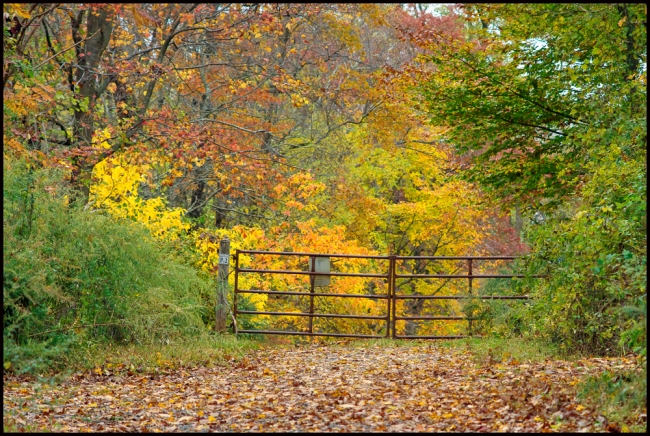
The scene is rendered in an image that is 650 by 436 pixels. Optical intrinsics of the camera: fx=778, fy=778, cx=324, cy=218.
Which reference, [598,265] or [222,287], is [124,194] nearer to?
[222,287]

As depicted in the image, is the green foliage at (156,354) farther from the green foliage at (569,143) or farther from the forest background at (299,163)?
the green foliage at (569,143)

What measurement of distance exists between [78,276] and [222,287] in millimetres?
3247

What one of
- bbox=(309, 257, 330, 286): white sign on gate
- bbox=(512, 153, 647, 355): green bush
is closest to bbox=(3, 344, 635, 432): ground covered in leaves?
bbox=(512, 153, 647, 355): green bush

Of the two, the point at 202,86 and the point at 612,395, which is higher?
the point at 202,86

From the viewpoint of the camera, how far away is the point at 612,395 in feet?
20.7

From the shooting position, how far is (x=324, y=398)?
7.57 metres

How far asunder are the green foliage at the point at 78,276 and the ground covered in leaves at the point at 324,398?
637 millimetres

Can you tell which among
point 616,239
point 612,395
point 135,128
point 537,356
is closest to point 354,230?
point 135,128

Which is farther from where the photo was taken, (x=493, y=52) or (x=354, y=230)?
(x=354, y=230)

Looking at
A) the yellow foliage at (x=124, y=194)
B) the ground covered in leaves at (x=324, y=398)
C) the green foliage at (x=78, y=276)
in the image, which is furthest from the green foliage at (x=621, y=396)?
the yellow foliage at (x=124, y=194)

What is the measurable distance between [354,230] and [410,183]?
2015 millimetres

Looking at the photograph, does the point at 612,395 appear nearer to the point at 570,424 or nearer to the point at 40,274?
the point at 570,424

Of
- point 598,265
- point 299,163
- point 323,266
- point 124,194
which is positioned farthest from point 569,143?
point 299,163

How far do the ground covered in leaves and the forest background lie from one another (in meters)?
0.60
